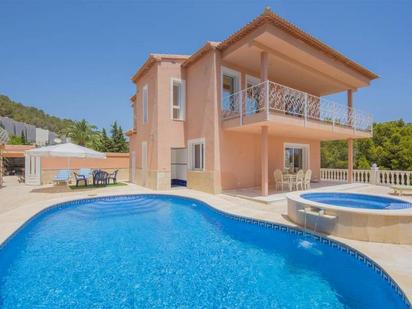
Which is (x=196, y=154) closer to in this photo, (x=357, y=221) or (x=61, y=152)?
(x=61, y=152)

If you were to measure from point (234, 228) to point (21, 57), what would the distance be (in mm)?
20435

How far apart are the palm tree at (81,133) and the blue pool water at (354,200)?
32530 mm

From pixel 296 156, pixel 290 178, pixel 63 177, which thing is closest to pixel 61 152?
pixel 63 177

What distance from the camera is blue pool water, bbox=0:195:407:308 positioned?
3488 mm

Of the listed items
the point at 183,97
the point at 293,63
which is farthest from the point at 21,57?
the point at 293,63

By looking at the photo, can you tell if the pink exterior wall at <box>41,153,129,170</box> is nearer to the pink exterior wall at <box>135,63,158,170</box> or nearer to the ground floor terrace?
the pink exterior wall at <box>135,63,158,170</box>

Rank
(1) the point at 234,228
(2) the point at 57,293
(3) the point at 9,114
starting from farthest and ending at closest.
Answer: (3) the point at 9,114 < (1) the point at 234,228 < (2) the point at 57,293

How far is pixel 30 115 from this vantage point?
2544 inches

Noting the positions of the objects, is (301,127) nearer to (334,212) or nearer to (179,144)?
(334,212)

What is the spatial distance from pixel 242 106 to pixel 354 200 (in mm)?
6908

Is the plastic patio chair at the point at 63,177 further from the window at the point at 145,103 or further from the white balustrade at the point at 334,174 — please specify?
the white balustrade at the point at 334,174

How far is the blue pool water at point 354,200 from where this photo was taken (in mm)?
8469

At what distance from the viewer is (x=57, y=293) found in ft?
12.0

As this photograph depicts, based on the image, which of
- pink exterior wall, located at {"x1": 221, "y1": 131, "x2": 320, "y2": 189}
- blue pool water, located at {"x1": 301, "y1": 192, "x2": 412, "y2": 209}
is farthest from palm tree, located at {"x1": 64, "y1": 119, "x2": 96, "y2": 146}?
blue pool water, located at {"x1": 301, "y1": 192, "x2": 412, "y2": 209}
